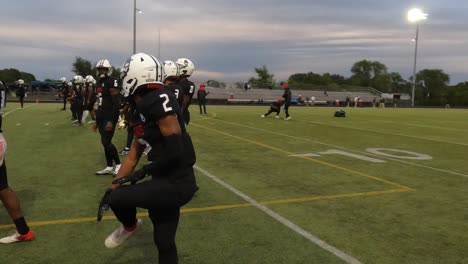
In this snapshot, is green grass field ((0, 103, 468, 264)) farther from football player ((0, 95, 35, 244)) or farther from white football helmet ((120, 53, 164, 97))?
white football helmet ((120, 53, 164, 97))

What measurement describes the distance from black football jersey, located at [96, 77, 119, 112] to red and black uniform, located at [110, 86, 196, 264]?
4494 mm

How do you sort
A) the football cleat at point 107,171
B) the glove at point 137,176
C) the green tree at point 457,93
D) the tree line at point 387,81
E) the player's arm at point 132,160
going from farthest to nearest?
the tree line at point 387,81, the green tree at point 457,93, the football cleat at point 107,171, the player's arm at point 132,160, the glove at point 137,176

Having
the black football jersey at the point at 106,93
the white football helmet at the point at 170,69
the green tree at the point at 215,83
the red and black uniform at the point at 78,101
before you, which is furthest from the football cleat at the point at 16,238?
A: the green tree at the point at 215,83

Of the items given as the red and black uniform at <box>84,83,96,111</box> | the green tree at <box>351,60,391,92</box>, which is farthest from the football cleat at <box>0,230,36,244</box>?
the green tree at <box>351,60,391,92</box>

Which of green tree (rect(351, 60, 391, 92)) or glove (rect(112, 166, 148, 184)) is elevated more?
green tree (rect(351, 60, 391, 92))

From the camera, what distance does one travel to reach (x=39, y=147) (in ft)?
35.3

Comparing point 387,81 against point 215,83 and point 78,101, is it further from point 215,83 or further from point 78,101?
point 78,101

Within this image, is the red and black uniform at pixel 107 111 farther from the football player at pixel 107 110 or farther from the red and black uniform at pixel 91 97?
the red and black uniform at pixel 91 97

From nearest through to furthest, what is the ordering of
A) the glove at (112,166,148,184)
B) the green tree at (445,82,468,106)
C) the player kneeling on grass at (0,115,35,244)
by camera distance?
the glove at (112,166,148,184) → the player kneeling on grass at (0,115,35,244) → the green tree at (445,82,468,106)

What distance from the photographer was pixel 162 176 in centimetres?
297

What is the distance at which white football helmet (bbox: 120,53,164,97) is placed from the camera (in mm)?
3064

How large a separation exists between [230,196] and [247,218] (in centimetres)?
107

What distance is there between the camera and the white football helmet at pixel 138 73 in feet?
10.1

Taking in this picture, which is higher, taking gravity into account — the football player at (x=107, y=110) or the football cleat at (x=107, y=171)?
the football player at (x=107, y=110)
